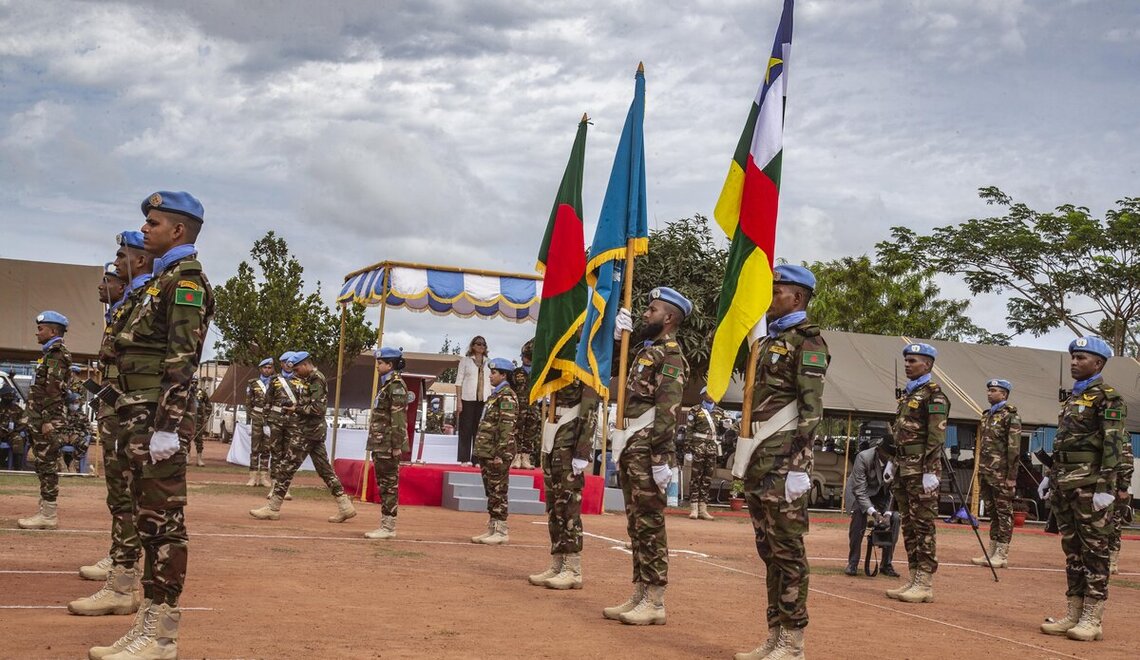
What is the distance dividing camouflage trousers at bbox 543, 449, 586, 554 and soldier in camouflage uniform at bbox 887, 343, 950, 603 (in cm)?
336

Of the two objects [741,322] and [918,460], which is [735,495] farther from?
[741,322]

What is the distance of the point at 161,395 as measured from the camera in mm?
5680

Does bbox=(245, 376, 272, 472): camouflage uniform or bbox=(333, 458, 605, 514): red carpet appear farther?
bbox=(245, 376, 272, 472): camouflage uniform

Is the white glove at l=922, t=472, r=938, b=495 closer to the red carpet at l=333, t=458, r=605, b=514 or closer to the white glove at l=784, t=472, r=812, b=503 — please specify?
the white glove at l=784, t=472, r=812, b=503

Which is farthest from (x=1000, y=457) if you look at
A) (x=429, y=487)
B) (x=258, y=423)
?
(x=258, y=423)

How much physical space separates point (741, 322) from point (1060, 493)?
12.7ft

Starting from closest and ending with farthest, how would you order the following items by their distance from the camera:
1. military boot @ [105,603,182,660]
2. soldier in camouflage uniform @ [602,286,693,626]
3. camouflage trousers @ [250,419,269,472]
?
military boot @ [105,603,182,660] < soldier in camouflage uniform @ [602,286,693,626] < camouflage trousers @ [250,419,269,472]

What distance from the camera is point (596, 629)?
7.63 m

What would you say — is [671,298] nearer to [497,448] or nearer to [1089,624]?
[1089,624]

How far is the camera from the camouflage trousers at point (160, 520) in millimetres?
5648

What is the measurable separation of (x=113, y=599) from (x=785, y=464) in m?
4.33

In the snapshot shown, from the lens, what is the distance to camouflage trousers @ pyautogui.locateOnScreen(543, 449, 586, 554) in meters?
9.40

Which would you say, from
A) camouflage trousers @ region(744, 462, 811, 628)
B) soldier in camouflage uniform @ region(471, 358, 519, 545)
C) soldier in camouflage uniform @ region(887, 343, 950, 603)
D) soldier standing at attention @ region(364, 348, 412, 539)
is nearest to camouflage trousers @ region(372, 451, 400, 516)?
soldier standing at attention @ region(364, 348, 412, 539)

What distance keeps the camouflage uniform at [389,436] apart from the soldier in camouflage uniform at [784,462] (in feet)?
23.2
